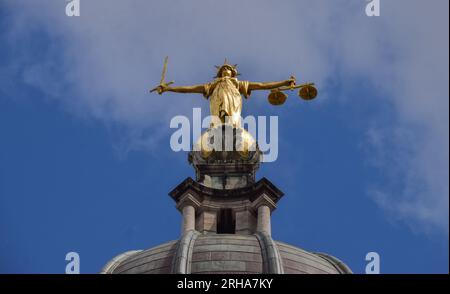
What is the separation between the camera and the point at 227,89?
311ft

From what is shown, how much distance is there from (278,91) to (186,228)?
9110 mm

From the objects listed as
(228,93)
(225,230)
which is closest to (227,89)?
(228,93)

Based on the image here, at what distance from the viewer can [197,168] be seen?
9219 cm

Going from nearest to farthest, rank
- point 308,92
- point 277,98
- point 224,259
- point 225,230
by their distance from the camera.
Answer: point 224,259
point 308,92
point 225,230
point 277,98

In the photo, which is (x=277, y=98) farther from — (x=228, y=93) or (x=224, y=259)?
(x=224, y=259)

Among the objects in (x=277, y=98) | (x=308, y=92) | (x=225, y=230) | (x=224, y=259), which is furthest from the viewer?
(x=277, y=98)

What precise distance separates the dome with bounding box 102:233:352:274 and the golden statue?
34.9 feet

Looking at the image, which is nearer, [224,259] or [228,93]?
[224,259]

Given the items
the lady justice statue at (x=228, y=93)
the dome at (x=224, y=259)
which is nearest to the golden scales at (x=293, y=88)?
the lady justice statue at (x=228, y=93)

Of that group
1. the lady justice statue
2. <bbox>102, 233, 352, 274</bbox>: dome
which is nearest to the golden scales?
the lady justice statue

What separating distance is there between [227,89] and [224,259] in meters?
16.5

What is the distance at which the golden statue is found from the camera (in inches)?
3676
